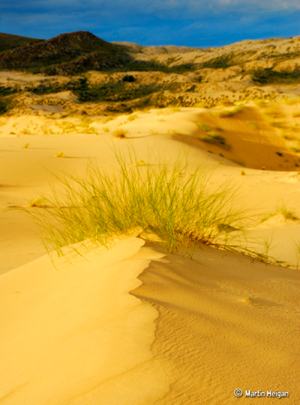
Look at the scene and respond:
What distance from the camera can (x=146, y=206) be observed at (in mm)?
4152

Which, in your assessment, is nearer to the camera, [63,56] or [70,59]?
[70,59]

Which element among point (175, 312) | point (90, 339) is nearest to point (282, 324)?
point (175, 312)

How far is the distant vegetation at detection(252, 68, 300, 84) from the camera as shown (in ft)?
131

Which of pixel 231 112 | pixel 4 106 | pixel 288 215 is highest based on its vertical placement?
pixel 4 106

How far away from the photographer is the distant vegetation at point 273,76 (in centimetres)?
4003

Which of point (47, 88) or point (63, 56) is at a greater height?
point (63, 56)

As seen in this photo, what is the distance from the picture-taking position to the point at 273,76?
4197cm

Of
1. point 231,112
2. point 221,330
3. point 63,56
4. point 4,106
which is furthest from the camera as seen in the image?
point 63,56

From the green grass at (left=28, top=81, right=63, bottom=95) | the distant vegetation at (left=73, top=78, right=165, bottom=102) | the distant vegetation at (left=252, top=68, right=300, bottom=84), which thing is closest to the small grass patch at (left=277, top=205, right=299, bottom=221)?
the distant vegetation at (left=73, top=78, right=165, bottom=102)

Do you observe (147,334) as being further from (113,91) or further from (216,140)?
(113,91)

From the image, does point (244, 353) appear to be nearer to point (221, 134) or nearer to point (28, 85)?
point (221, 134)

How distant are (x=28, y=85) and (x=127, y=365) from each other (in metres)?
43.8

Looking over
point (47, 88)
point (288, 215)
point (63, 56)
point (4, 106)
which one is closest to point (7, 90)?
point (47, 88)

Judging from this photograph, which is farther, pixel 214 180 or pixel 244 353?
pixel 214 180
